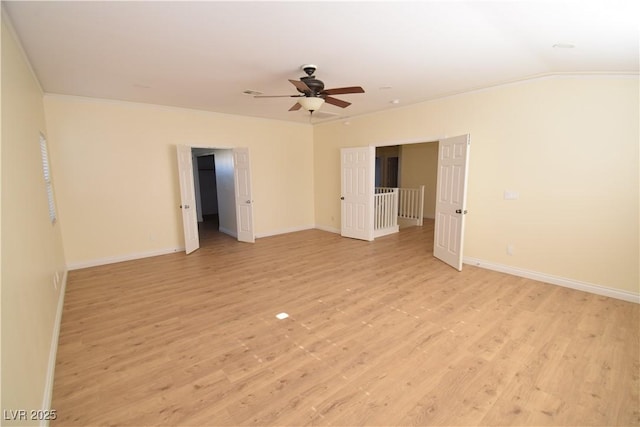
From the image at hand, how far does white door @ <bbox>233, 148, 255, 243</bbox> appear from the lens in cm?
613

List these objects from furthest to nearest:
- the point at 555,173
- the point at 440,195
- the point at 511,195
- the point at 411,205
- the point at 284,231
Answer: the point at 411,205 < the point at 284,231 < the point at 440,195 < the point at 511,195 < the point at 555,173

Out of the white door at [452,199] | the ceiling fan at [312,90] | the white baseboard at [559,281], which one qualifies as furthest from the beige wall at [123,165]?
the white baseboard at [559,281]

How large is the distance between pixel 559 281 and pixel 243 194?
5.65 m

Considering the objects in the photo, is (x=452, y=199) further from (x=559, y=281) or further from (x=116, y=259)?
(x=116, y=259)

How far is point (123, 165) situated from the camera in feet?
16.4

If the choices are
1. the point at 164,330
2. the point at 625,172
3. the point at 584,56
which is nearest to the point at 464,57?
the point at 584,56

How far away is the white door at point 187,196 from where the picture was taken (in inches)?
212

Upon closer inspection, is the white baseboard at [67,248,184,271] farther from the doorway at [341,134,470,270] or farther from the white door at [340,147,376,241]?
the doorway at [341,134,470,270]

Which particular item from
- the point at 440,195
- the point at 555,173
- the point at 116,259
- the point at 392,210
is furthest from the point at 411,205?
the point at 116,259

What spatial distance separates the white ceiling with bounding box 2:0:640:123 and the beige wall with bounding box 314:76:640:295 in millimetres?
350

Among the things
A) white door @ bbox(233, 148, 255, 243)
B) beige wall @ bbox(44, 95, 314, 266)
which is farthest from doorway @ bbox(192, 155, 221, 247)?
beige wall @ bbox(44, 95, 314, 266)

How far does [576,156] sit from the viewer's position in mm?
3609

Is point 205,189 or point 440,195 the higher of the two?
point 440,195

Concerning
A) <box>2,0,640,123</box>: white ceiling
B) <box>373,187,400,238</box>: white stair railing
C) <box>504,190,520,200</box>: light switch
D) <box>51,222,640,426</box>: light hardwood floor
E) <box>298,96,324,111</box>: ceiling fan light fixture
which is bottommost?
<box>51,222,640,426</box>: light hardwood floor
